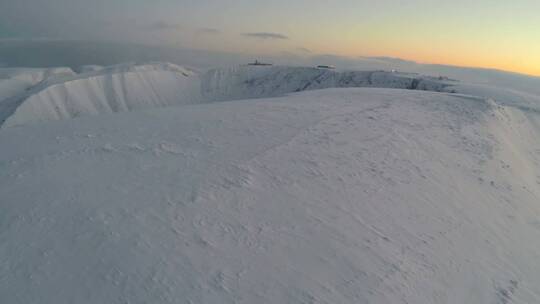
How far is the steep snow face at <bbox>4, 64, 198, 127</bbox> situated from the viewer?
66062mm

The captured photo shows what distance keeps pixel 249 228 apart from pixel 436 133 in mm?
10334

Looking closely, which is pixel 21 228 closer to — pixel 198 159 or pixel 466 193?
pixel 198 159

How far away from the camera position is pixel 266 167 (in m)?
10.0

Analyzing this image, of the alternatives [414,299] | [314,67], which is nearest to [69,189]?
[414,299]

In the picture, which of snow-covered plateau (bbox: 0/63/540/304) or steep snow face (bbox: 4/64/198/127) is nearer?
snow-covered plateau (bbox: 0/63/540/304)

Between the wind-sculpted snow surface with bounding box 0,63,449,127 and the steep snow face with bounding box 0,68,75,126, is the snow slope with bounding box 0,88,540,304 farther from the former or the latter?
the steep snow face with bounding box 0,68,75,126

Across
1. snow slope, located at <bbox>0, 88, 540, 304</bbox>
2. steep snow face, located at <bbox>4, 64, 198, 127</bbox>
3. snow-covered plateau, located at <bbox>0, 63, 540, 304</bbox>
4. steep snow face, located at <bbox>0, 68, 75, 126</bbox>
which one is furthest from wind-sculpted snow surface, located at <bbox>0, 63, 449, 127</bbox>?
snow slope, located at <bbox>0, 88, 540, 304</bbox>

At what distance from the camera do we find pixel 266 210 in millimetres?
8078

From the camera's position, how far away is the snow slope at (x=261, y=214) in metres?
6.02

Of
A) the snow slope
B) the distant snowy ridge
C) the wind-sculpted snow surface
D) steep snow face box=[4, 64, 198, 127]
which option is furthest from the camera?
steep snow face box=[4, 64, 198, 127]

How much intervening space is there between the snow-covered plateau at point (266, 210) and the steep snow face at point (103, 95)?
59.4 m

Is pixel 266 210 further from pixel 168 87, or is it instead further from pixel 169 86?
pixel 169 86

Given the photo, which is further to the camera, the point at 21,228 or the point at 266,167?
the point at 266,167

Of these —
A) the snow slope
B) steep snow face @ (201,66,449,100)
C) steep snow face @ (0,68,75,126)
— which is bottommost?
steep snow face @ (0,68,75,126)
